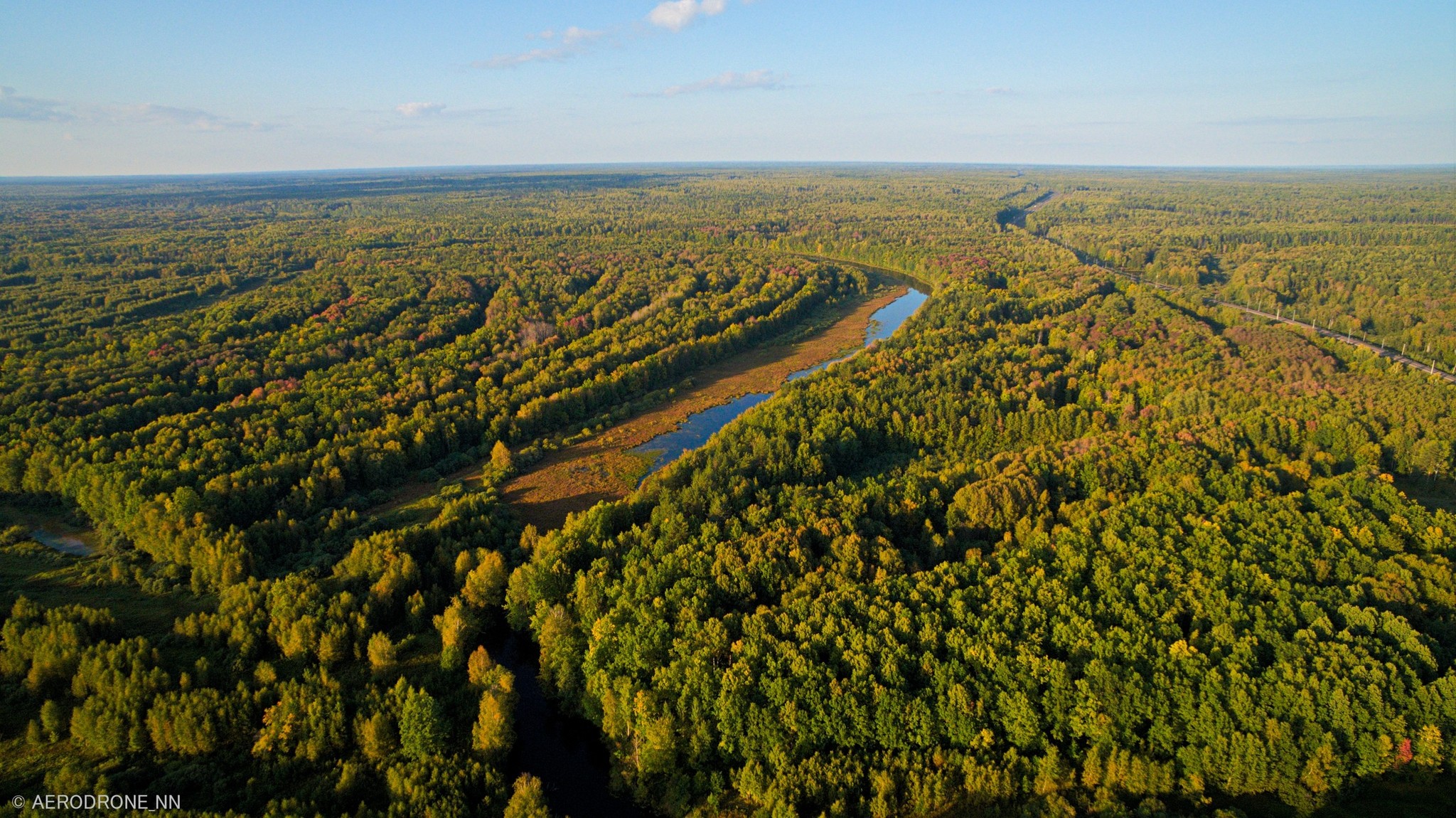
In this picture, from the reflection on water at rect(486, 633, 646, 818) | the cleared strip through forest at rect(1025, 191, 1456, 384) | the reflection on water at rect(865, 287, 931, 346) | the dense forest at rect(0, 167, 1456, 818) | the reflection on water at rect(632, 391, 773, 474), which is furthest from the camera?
the reflection on water at rect(865, 287, 931, 346)

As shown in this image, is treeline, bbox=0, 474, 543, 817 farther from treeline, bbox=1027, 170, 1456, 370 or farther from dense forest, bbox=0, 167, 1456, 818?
treeline, bbox=1027, 170, 1456, 370

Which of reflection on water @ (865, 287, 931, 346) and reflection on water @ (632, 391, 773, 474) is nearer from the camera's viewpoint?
reflection on water @ (632, 391, 773, 474)

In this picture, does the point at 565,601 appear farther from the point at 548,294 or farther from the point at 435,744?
the point at 548,294

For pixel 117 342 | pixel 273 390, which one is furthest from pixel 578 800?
pixel 117 342

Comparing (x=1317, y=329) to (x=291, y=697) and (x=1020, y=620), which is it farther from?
(x=291, y=697)

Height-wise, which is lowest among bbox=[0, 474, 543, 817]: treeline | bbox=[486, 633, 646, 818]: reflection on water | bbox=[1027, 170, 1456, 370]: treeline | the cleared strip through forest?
bbox=[486, 633, 646, 818]: reflection on water

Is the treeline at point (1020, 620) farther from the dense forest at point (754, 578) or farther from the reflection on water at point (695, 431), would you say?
the reflection on water at point (695, 431)

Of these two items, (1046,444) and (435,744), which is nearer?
(435,744)

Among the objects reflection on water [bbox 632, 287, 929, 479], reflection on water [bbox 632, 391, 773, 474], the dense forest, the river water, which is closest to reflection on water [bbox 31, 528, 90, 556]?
the dense forest

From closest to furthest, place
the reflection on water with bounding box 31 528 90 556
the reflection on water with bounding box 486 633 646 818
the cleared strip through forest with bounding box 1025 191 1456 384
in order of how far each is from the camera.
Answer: the reflection on water with bounding box 486 633 646 818
the reflection on water with bounding box 31 528 90 556
the cleared strip through forest with bounding box 1025 191 1456 384

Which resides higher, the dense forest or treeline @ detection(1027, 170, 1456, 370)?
treeline @ detection(1027, 170, 1456, 370)
